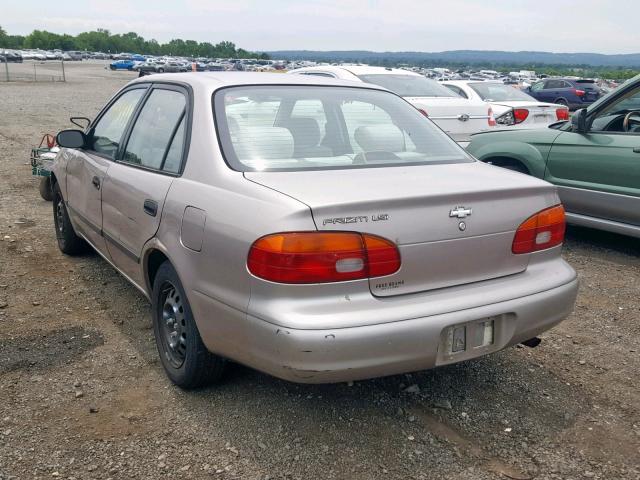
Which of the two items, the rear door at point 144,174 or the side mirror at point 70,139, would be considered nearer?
the rear door at point 144,174

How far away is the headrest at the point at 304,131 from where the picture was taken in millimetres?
3342

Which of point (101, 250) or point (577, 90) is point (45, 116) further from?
point (577, 90)

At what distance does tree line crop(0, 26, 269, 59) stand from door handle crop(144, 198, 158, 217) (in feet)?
466

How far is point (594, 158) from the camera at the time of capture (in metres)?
5.84

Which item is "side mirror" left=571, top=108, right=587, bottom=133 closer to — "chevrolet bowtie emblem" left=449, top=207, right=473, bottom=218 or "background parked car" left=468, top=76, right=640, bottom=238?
"background parked car" left=468, top=76, right=640, bottom=238

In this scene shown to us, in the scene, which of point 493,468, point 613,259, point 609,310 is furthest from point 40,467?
point 613,259

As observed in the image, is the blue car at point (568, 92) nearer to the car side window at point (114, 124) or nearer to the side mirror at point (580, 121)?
the side mirror at point (580, 121)

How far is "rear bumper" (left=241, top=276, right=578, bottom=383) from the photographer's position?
8.30ft

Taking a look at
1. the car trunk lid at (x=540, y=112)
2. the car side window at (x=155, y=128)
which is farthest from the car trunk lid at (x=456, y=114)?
the car side window at (x=155, y=128)

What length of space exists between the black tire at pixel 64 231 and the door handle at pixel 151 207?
2144 millimetres

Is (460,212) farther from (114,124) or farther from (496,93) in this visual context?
(496,93)

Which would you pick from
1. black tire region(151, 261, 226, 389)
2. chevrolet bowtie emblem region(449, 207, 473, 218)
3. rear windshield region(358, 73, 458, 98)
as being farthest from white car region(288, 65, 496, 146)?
chevrolet bowtie emblem region(449, 207, 473, 218)

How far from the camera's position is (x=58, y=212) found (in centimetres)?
568

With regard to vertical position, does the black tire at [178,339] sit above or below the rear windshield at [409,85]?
below
